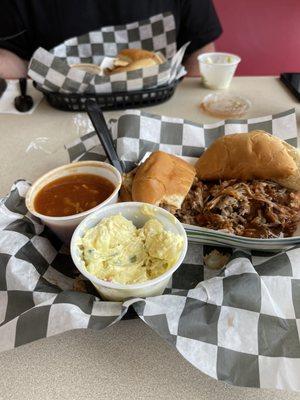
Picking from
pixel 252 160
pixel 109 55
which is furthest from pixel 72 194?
pixel 109 55

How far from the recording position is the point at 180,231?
2.70 feet

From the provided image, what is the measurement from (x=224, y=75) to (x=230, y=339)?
1534 millimetres

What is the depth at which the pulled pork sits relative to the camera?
3.20ft

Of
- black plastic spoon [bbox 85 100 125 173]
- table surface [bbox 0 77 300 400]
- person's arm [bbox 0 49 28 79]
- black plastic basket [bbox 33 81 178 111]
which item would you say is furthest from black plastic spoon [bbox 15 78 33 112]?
table surface [bbox 0 77 300 400]

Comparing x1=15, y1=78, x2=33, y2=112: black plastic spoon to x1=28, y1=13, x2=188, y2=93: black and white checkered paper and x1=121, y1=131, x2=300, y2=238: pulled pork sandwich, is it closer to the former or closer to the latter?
x1=28, y1=13, x2=188, y2=93: black and white checkered paper

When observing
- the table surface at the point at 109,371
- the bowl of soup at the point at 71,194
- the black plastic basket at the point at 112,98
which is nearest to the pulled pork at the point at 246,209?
the bowl of soup at the point at 71,194

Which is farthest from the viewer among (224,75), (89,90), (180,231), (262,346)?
(224,75)

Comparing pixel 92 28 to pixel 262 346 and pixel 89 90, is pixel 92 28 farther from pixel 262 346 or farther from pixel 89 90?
pixel 262 346

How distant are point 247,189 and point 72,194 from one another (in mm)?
540

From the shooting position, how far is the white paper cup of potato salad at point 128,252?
0.74 metres

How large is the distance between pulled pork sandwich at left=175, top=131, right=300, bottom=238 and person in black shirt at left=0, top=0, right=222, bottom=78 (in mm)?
1446

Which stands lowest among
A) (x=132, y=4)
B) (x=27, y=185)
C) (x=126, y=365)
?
(x=126, y=365)

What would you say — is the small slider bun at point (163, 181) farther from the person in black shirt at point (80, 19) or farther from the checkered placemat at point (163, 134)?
the person in black shirt at point (80, 19)

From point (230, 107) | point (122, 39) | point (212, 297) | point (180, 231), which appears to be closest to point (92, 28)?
point (122, 39)
